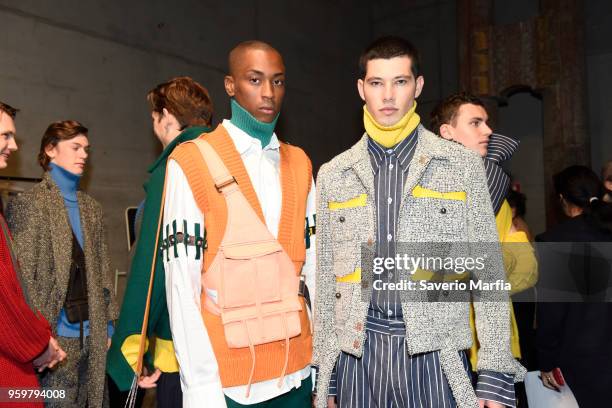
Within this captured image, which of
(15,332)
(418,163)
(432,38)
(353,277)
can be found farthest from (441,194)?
(432,38)

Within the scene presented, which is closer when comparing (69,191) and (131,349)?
(131,349)

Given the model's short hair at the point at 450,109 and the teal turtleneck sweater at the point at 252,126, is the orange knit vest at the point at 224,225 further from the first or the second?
the model's short hair at the point at 450,109

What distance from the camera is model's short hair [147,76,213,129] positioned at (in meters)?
2.52

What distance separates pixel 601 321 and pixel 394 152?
1.82 meters

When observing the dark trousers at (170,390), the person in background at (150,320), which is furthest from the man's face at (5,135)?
the dark trousers at (170,390)

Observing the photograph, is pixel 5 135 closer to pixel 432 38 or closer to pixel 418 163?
pixel 418 163


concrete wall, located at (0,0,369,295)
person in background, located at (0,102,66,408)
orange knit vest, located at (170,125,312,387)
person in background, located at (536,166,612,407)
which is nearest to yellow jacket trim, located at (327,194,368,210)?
orange knit vest, located at (170,125,312,387)

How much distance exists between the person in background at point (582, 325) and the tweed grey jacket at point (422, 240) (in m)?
1.39

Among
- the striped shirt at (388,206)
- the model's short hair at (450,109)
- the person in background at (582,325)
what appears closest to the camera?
the striped shirt at (388,206)

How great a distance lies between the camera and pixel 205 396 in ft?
5.57

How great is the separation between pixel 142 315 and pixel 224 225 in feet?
1.39

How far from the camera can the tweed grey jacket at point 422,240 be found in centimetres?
173

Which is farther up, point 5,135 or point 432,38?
point 432,38

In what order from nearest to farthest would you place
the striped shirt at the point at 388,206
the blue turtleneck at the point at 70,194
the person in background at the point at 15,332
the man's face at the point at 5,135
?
the striped shirt at the point at 388,206 < the person in background at the point at 15,332 < the man's face at the point at 5,135 < the blue turtleneck at the point at 70,194
